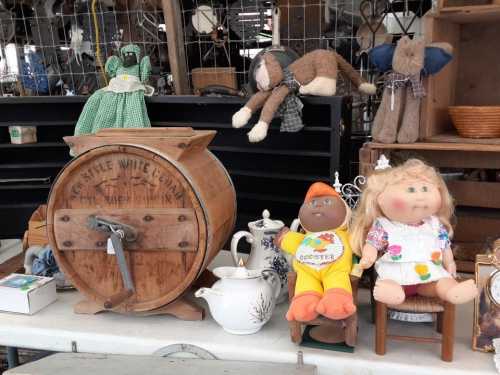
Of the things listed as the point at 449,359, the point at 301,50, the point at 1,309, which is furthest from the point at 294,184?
the point at 1,309

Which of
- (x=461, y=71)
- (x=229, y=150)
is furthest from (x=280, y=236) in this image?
(x=461, y=71)

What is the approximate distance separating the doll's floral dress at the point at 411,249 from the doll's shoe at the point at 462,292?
0.16 ft

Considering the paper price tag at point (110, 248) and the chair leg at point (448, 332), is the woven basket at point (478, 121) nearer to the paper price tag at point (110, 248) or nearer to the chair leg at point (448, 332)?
the chair leg at point (448, 332)

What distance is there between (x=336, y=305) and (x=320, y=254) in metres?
0.12

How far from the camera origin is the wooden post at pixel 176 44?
1.52 m

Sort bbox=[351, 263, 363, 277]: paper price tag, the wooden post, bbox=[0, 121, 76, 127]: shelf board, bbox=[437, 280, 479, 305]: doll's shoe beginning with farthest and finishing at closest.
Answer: bbox=[0, 121, 76, 127]: shelf board
the wooden post
bbox=[351, 263, 363, 277]: paper price tag
bbox=[437, 280, 479, 305]: doll's shoe

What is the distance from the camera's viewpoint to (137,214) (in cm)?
108

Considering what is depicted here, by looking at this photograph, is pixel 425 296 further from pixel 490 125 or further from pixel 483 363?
pixel 490 125

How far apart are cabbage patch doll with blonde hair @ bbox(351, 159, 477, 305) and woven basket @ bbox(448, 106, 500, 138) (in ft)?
1.06

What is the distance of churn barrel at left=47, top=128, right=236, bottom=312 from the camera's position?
3.44 ft

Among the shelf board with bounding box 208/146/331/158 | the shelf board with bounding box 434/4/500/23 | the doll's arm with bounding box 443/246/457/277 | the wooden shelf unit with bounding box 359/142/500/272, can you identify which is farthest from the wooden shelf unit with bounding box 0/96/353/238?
the doll's arm with bounding box 443/246/457/277

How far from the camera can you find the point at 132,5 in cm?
180

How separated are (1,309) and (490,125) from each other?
4.07 ft

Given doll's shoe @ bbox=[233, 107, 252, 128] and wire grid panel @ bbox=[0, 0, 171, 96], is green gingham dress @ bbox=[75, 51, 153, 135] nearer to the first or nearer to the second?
wire grid panel @ bbox=[0, 0, 171, 96]
